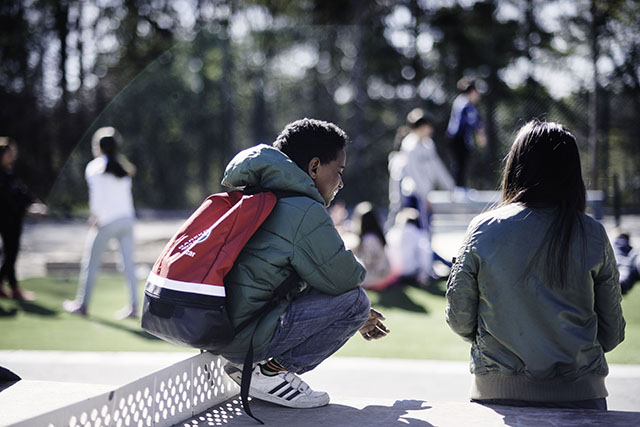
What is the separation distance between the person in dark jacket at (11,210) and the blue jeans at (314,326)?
5.50m

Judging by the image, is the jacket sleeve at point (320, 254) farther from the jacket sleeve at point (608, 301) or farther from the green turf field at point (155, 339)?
the green turf field at point (155, 339)

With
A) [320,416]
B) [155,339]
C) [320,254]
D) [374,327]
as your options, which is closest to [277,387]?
[320,416]

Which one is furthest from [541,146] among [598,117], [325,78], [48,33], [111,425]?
[48,33]

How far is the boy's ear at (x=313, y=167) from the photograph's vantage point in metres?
2.74

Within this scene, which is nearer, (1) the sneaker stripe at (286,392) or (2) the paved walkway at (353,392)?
(2) the paved walkway at (353,392)

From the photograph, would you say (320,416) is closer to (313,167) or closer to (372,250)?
(313,167)

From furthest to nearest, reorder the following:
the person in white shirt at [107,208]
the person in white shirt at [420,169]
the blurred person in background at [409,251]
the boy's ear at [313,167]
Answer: the person in white shirt at [420,169] < the blurred person in background at [409,251] < the person in white shirt at [107,208] < the boy's ear at [313,167]

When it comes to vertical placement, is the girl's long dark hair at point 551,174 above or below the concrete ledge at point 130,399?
above

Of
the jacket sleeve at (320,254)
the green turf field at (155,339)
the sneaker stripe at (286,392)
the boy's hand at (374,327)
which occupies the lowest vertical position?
the green turf field at (155,339)

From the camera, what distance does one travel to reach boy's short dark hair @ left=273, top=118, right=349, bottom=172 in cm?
275

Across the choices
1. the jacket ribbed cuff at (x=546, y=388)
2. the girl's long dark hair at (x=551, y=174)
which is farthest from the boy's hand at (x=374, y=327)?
the girl's long dark hair at (x=551, y=174)

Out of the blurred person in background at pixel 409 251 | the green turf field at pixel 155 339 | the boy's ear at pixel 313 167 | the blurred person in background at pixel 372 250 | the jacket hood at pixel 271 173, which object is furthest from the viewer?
the blurred person in background at pixel 409 251

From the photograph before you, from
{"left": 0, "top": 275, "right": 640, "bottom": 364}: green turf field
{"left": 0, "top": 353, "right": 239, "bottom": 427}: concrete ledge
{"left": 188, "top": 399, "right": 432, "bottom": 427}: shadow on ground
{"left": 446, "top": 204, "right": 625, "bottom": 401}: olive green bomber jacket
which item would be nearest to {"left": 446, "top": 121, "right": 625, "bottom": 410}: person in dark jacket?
{"left": 446, "top": 204, "right": 625, "bottom": 401}: olive green bomber jacket

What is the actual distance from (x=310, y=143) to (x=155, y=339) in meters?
3.57
